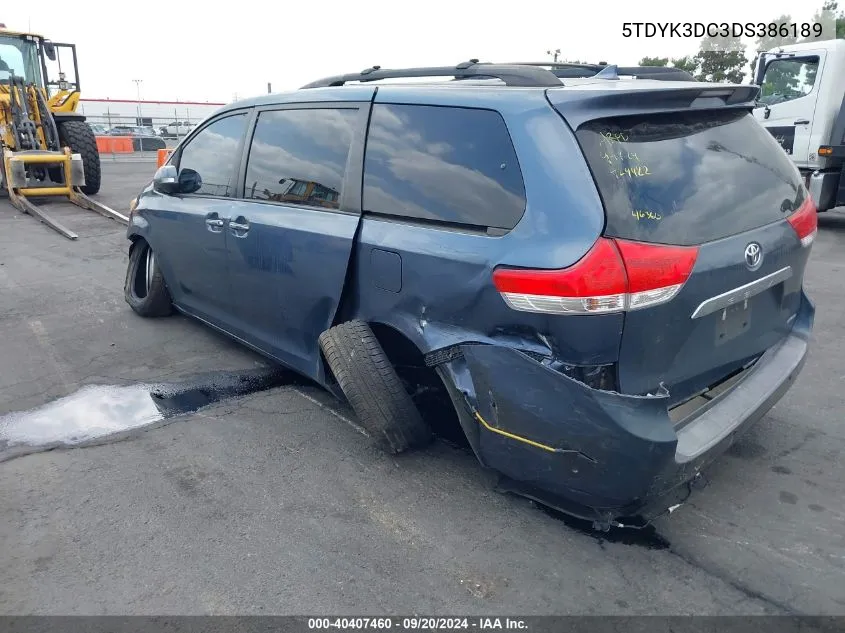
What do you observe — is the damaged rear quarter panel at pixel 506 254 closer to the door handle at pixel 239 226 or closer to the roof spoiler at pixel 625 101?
the roof spoiler at pixel 625 101

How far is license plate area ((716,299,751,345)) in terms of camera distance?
2.76m

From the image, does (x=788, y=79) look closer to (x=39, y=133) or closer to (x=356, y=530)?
(x=356, y=530)

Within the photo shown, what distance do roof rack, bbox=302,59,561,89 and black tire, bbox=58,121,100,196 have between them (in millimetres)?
10320

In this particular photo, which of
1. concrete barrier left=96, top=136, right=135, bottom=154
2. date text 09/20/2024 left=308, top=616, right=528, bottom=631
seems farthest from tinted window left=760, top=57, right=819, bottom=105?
concrete barrier left=96, top=136, right=135, bottom=154

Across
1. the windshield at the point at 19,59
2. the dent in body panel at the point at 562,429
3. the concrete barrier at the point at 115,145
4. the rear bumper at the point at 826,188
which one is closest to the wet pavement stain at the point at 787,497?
the dent in body panel at the point at 562,429

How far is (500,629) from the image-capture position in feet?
7.70

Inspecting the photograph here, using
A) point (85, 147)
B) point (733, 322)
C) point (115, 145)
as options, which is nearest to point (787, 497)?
point (733, 322)

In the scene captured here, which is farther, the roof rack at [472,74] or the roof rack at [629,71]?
the roof rack at [629,71]

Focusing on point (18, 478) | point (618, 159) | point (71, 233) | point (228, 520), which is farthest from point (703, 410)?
point (71, 233)

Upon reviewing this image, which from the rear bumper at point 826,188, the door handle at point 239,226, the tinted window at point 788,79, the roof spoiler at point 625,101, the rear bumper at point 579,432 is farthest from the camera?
the tinted window at point 788,79

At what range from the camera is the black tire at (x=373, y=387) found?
3238 millimetres

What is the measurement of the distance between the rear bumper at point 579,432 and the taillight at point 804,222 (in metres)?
0.78

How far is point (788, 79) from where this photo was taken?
11.1 metres

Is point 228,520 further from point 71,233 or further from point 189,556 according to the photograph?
point 71,233
